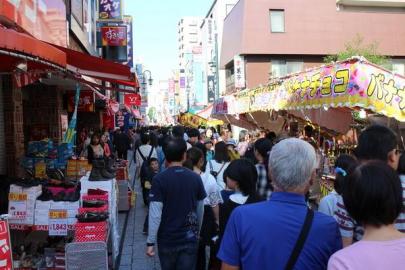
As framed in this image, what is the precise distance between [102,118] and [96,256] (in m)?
19.3

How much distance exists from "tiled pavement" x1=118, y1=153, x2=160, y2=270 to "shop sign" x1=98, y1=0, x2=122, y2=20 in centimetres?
1533

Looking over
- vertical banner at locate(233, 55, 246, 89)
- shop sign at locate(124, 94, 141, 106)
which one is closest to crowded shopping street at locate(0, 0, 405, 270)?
shop sign at locate(124, 94, 141, 106)

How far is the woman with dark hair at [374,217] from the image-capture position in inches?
72.7

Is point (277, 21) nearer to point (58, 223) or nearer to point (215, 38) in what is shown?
point (215, 38)

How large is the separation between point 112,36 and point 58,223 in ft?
58.4

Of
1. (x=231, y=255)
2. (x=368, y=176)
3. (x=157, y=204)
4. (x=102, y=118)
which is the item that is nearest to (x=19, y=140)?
(x=157, y=204)

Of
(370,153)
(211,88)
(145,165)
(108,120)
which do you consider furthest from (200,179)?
(211,88)

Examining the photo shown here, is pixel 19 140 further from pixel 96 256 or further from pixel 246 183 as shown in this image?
pixel 246 183

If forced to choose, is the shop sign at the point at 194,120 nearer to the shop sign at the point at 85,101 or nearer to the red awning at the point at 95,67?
the shop sign at the point at 85,101

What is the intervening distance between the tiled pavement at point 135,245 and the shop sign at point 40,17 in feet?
12.6

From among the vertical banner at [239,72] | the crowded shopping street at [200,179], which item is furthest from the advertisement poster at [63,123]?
the vertical banner at [239,72]

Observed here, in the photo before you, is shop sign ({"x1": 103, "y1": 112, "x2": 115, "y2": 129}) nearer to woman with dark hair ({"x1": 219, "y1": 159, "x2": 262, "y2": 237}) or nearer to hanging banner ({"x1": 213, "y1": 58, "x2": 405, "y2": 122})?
hanging banner ({"x1": 213, "y1": 58, "x2": 405, "y2": 122})

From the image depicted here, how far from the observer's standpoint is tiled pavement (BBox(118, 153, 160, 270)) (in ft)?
21.9

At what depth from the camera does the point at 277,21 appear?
33125mm
